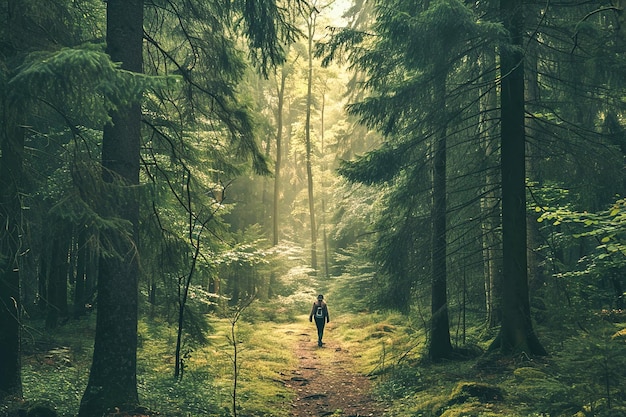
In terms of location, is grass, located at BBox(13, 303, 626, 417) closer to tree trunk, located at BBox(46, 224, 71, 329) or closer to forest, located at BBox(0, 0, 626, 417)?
forest, located at BBox(0, 0, 626, 417)

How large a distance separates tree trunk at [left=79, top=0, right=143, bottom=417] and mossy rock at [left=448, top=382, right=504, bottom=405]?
4689mm

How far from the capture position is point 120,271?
21.7 feet

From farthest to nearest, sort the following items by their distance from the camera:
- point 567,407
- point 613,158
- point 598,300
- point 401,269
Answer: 1. point 598,300
2. point 401,269
3. point 613,158
4. point 567,407

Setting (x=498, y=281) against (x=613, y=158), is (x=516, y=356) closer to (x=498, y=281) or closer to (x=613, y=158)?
(x=498, y=281)

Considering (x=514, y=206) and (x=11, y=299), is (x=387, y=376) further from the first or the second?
(x=11, y=299)

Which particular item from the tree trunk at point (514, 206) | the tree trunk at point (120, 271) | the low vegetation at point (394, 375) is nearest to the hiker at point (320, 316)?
Answer: the low vegetation at point (394, 375)

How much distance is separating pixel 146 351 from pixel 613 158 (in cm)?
1110

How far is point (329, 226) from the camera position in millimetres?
31984

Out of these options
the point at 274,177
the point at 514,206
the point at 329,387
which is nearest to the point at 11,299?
the point at 274,177

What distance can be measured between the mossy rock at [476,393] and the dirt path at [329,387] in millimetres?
1544

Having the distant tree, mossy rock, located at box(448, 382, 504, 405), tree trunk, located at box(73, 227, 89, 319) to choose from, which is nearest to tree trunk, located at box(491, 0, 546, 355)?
the distant tree

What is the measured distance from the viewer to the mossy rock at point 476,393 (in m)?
6.98

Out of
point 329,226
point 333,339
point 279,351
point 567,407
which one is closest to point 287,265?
point 329,226

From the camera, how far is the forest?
19.4 feet
